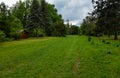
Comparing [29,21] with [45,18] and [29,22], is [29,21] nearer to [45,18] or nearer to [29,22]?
[29,22]

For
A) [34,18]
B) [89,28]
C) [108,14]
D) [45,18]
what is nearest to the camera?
[108,14]

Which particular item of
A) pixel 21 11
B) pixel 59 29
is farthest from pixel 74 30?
pixel 21 11

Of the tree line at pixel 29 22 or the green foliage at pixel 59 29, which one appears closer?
the tree line at pixel 29 22

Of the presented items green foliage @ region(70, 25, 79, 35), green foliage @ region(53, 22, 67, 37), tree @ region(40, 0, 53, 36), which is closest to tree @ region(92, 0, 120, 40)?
tree @ region(40, 0, 53, 36)

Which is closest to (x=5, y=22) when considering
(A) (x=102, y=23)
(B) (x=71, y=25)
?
(A) (x=102, y=23)

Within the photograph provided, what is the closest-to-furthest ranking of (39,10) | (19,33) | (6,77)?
(6,77) → (19,33) → (39,10)

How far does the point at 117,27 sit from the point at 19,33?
24.1 meters

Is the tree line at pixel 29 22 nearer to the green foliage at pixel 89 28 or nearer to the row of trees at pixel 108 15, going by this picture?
the green foliage at pixel 89 28

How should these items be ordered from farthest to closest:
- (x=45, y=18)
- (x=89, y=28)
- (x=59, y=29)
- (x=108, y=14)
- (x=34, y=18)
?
1. (x=89, y=28)
2. (x=59, y=29)
3. (x=45, y=18)
4. (x=34, y=18)
5. (x=108, y=14)

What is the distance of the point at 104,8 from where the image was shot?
1651 inches

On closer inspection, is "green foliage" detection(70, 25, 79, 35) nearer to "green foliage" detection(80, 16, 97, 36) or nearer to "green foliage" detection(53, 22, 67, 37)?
"green foliage" detection(80, 16, 97, 36)

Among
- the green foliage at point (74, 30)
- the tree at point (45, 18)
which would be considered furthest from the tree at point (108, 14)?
the green foliage at point (74, 30)

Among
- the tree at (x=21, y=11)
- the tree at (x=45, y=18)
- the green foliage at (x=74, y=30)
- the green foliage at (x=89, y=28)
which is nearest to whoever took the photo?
the tree at (x=45, y=18)

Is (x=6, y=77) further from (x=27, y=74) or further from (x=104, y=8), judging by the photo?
(x=104, y=8)
